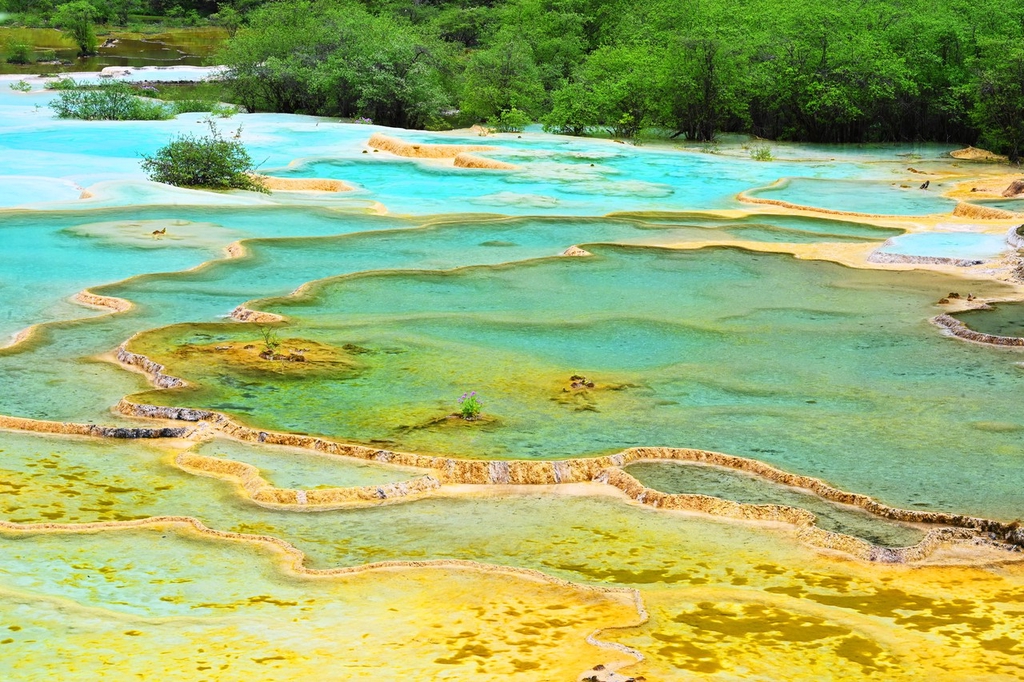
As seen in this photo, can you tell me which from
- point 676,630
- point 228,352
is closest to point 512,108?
point 228,352

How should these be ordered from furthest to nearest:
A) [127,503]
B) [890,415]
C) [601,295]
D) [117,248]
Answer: [117,248], [601,295], [890,415], [127,503]

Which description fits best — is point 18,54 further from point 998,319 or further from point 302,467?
point 302,467

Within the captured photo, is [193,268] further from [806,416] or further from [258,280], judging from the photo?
[806,416]

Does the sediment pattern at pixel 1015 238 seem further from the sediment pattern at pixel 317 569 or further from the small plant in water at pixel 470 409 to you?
the sediment pattern at pixel 317 569

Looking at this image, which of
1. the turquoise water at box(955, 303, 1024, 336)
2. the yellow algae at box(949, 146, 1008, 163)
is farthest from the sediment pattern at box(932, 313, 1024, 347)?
the yellow algae at box(949, 146, 1008, 163)

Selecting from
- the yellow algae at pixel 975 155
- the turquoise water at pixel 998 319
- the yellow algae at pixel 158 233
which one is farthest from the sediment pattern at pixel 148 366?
the yellow algae at pixel 975 155

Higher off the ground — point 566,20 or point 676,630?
point 566,20
